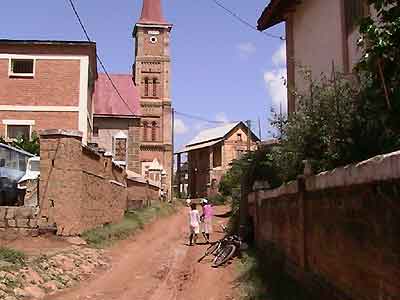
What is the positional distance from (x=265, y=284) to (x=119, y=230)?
9736 mm

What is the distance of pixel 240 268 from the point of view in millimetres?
12734

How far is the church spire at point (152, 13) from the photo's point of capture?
61.7m

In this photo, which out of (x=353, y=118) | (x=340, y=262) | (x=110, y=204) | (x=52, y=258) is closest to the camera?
(x=340, y=262)

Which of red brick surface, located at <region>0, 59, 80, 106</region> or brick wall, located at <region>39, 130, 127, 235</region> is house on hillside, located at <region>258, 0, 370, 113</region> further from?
red brick surface, located at <region>0, 59, 80, 106</region>

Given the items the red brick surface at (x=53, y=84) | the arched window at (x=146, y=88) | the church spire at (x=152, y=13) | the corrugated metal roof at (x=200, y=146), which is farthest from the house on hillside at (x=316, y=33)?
the church spire at (x=152, y=13)

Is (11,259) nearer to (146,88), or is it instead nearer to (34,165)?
(34,165)

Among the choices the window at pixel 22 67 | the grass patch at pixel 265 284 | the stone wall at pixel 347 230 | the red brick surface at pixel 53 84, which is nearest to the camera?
the stone wall at pixel 347 230

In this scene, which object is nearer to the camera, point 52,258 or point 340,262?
point 340,262

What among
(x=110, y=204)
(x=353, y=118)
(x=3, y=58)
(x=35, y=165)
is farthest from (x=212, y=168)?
(x=353, y=118)

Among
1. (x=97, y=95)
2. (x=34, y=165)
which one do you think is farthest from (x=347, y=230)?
(x=97, y=95)

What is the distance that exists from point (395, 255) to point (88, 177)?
12636 millimetres

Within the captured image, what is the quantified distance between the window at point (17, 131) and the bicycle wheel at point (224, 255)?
1674cm

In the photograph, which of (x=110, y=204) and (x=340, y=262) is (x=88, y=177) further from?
(x=340, y=262)

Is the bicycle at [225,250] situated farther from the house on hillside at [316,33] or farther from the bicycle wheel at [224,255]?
the house on hillside at [316,33]
